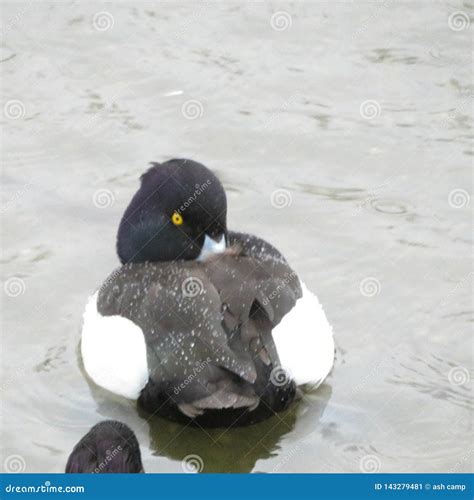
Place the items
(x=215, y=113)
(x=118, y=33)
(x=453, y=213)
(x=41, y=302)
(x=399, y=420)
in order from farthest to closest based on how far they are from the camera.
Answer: (x=118, y=33), (x=215, y=113), (x=453, y=213), (x=41, y=302), (x=399, y=420)

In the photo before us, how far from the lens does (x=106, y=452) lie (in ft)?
21.8

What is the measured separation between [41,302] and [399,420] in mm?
2842

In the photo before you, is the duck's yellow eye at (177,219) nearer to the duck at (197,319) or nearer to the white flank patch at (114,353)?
the duck at (197,319)

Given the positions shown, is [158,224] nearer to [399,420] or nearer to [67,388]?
[67,388]

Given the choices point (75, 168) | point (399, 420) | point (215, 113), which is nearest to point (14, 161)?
point (75, 168)

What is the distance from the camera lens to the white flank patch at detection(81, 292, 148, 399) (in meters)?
8.46

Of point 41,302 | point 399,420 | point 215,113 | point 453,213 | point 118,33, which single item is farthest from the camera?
point 118,33

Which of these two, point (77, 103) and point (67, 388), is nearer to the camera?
point (67, 388)

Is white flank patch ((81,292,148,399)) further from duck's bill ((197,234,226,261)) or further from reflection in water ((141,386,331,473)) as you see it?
duck's bill ((197,234,226,261))

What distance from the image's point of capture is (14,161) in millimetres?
11539

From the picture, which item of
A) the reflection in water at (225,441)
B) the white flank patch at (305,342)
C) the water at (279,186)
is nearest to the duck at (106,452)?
the water at (279,186)

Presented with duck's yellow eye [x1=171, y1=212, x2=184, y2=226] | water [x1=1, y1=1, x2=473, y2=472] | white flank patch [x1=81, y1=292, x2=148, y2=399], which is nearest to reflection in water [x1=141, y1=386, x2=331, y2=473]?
water [x1=1, y1=1, x2=473, y2=472]

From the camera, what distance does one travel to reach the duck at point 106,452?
664 cm

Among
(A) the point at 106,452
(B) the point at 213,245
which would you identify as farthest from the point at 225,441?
(A) the point at 106,452
